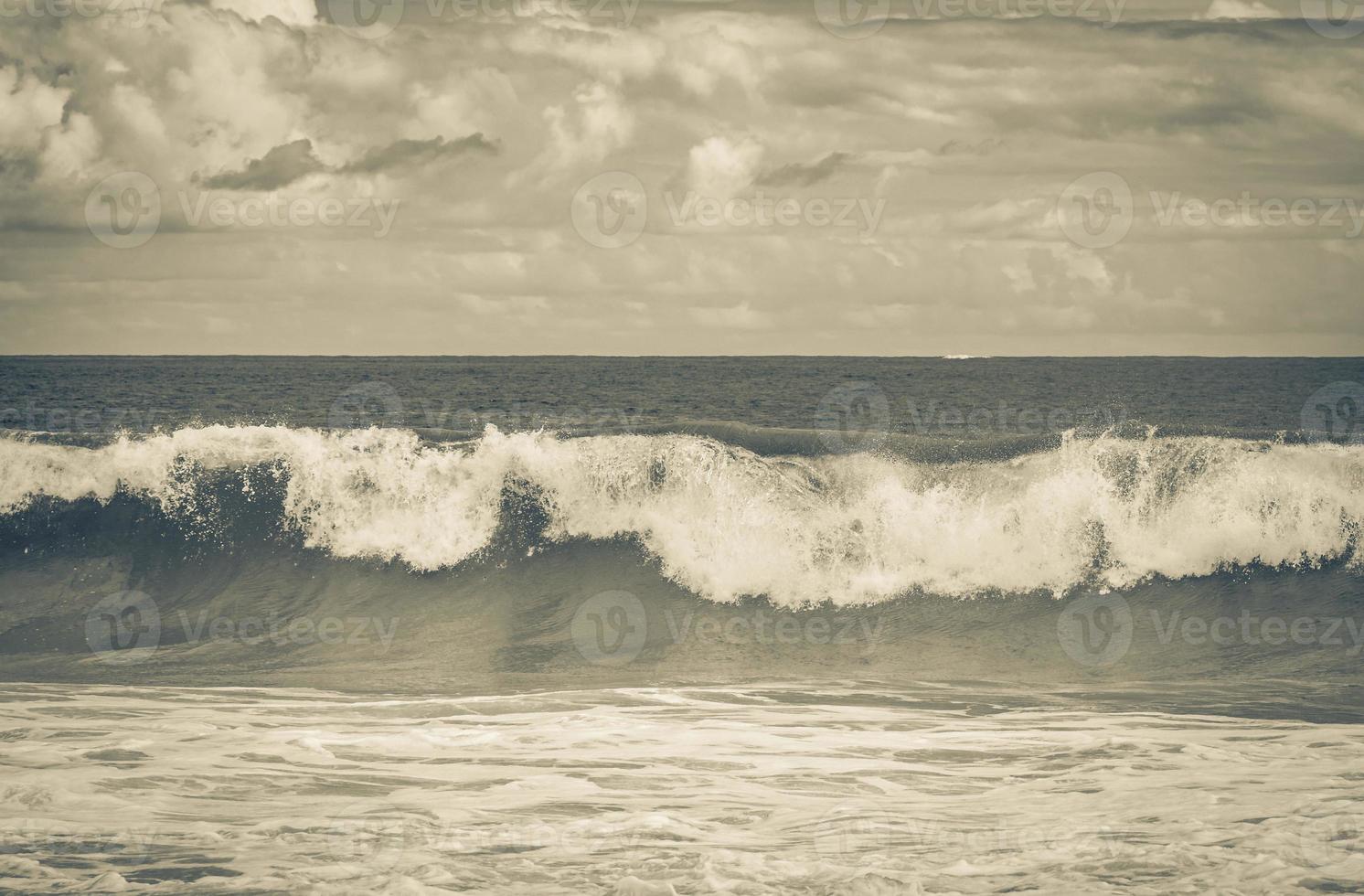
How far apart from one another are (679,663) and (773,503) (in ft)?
10.7

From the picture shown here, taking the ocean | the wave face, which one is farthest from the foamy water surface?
the wave face

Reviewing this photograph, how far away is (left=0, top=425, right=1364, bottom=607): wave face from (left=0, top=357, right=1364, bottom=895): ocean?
0.05 metres

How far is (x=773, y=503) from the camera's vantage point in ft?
47.5

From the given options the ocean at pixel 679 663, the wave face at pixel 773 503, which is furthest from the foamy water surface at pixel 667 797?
the wave face at pixel 773 503

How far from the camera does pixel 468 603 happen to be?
45.6 ft

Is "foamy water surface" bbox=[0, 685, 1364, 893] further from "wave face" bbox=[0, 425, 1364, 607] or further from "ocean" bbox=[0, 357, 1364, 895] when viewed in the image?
"wave face" bbox=[0, 425, 1364, 607]

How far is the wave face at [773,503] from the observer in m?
13.7

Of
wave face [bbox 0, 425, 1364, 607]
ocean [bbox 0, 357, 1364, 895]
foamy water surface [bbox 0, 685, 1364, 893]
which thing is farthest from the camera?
wave face [bbox 0, 425, 1364, 607]

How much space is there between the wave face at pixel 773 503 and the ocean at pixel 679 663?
0.05 m

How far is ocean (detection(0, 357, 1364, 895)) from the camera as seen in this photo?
616 centimetres

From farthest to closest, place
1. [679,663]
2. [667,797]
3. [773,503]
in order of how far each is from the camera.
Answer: [773,503] < [679,663] < [667,797]

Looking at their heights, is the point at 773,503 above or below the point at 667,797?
above

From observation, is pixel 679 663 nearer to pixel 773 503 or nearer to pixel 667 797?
pixel 773 503

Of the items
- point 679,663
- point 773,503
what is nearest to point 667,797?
point 679,663
